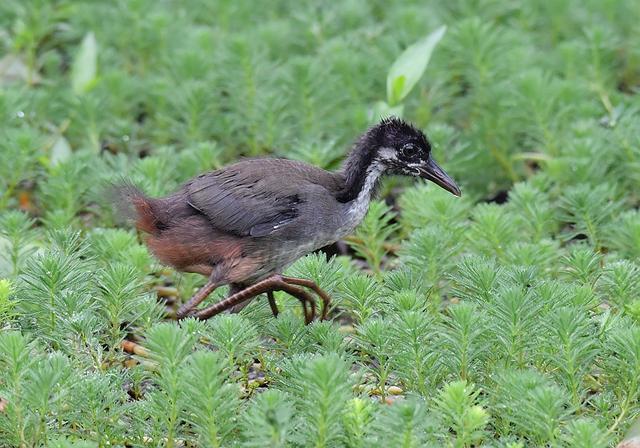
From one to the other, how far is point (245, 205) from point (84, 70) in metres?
2.65

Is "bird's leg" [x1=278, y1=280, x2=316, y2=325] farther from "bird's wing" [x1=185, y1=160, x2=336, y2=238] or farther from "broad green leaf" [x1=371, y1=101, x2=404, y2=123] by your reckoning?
"broad green leaf" [x1=371, y1=101, x2=404, y2=123]

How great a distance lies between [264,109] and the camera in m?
6.91

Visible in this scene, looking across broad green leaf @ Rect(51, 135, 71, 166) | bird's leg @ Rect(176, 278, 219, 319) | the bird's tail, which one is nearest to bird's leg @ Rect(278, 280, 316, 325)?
bird's leg @ Rect(176, 278, 219, 319)

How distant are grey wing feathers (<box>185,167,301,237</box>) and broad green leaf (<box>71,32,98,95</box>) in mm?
2389

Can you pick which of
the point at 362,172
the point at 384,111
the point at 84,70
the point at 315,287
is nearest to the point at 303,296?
the point at 315,287

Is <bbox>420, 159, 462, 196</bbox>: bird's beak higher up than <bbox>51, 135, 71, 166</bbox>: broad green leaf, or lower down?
higher up

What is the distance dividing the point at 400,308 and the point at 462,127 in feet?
10.0

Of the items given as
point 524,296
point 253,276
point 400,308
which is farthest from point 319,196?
point 524,296

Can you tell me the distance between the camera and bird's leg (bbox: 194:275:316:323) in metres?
4.83

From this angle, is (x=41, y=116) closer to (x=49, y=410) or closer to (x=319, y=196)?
(x=319, y=196)

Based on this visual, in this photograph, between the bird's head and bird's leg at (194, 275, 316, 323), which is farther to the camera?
the bird's head

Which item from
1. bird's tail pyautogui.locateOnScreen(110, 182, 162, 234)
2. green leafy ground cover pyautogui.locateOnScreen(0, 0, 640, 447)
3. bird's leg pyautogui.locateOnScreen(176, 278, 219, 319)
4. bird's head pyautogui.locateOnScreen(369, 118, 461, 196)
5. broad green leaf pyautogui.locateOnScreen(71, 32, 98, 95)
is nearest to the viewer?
green leafy ground cover pyautogui.locateOnScreen(0, 0, 640, 447)

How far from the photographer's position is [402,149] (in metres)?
5.45

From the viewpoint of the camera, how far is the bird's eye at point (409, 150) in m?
5.45
